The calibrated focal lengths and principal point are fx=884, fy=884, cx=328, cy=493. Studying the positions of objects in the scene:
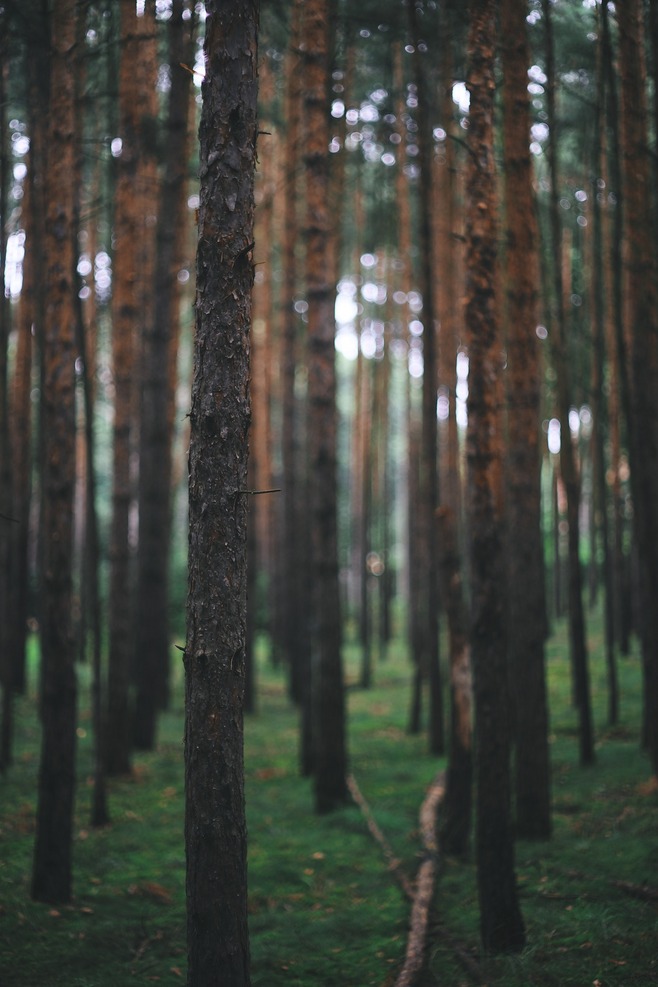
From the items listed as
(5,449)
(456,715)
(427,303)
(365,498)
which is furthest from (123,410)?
(365,498)

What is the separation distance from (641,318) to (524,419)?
1.78 meters

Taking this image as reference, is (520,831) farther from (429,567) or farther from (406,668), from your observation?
(406,668)

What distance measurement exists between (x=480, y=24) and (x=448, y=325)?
9662mm

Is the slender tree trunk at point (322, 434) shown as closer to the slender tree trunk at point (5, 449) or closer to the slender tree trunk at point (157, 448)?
the slender tree trunk at point (157, 448)

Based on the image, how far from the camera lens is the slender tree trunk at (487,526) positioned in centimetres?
593

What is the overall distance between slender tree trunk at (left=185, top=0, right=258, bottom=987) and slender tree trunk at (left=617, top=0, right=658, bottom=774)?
5.45 meters

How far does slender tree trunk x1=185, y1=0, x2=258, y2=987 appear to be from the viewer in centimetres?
442

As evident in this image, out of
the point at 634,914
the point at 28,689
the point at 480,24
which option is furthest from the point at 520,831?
the point at 28,689

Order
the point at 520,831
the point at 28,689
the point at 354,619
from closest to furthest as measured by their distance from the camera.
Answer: the point at 520,831
the point at 28,689
the point at 354,619

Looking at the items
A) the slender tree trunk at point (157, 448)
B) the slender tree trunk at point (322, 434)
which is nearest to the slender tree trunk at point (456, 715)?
the slender tree trunk at point (322, 434)

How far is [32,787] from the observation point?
1002 cm

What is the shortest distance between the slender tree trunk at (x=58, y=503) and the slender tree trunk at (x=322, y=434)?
11.8 feet

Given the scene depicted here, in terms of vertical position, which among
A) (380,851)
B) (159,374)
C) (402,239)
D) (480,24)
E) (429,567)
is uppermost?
(402,239)

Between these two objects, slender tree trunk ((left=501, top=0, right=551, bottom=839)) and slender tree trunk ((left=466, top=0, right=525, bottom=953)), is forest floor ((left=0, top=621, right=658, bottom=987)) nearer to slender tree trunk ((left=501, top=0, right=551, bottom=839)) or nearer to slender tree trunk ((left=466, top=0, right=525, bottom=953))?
slender tree trunk ((left=466, top=0, right=525, bottom=953))
